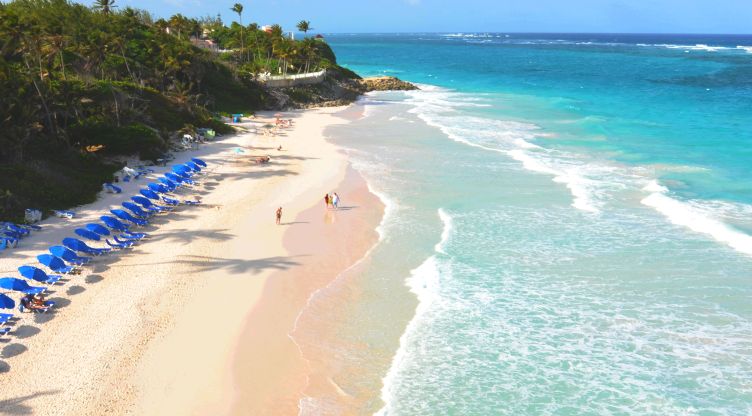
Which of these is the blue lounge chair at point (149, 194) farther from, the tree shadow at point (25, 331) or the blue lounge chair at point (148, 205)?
the tree shadow at point (25, 331)

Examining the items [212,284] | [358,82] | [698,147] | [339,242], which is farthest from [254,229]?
[358,82]

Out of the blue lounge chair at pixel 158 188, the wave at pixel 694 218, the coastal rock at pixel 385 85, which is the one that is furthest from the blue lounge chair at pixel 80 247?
the coastal rock at pixel 385 85

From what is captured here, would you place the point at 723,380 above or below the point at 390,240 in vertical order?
below

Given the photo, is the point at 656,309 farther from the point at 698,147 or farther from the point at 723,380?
the point at 698,147

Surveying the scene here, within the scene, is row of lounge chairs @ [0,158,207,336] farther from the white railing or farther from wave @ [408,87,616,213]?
Answer: the white railing

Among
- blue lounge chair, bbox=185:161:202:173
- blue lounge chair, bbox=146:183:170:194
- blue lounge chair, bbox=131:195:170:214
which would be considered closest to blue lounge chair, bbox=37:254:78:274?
blue lounge chair, bbox=131:195:170:214
